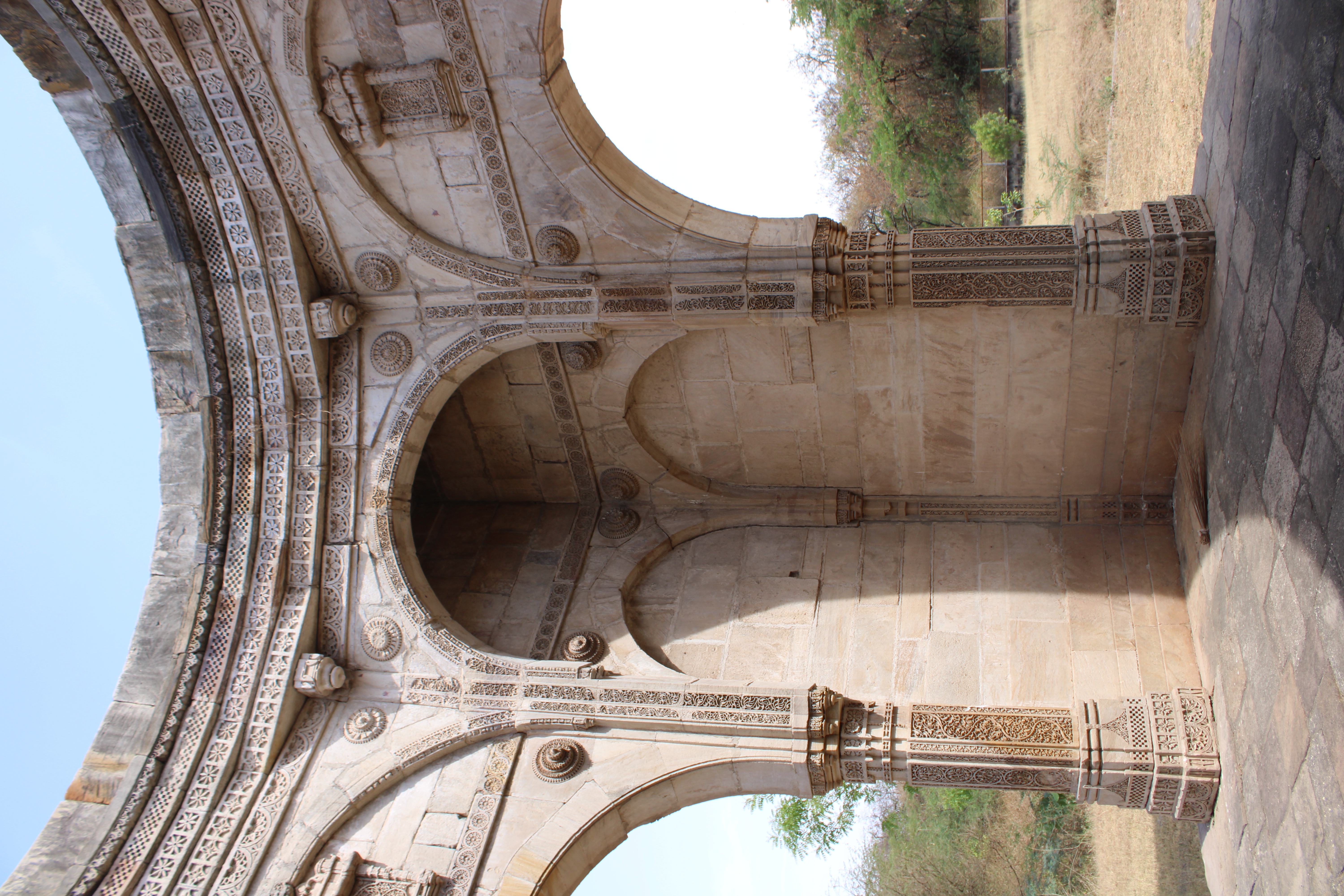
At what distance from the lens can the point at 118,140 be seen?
542 centimetres

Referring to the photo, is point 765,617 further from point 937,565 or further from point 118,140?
point 118,140

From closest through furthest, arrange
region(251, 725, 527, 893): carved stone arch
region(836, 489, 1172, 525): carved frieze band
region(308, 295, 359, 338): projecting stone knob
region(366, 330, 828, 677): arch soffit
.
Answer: region(251, 725, 527, 893): carved stone arch → region(308, 295, 359, 338): projecting stone knob → region(366, 330, 828, 677): arch soffit → region(836, 489, 1172, 525): carved frieze band

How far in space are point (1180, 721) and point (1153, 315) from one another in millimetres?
2369

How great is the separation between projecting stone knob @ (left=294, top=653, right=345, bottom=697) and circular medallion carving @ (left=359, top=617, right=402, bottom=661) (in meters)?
0.23

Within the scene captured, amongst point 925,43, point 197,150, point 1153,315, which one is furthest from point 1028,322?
point 925,43

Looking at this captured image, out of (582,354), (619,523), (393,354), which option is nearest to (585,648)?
(619,523)

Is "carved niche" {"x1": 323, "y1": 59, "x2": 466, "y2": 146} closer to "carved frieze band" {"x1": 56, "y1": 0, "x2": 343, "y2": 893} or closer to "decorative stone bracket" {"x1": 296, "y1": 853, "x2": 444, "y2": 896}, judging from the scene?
"carved frieze band" {"x1": 56, "y1": 0, "x2": 343, "y2": 893}

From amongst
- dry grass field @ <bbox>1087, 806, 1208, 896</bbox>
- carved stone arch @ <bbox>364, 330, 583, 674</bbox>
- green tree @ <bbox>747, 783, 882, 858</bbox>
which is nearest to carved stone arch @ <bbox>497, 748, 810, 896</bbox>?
carved stone arch @ <bbox>364, 330, 583, 674</bbox>

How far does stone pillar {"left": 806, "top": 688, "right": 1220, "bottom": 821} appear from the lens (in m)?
5.01

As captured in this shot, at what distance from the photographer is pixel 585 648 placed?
20.6ft

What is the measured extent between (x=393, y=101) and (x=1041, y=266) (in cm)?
414

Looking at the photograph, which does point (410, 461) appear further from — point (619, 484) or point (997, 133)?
point (997, 133)

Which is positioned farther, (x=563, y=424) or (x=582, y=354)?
(x=563, y=424)

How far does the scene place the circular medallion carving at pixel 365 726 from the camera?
18.9 feet
